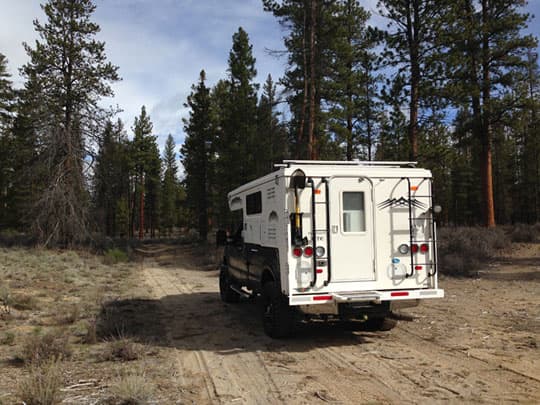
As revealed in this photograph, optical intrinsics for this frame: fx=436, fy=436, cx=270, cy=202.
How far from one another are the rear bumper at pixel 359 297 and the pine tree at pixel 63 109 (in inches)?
739

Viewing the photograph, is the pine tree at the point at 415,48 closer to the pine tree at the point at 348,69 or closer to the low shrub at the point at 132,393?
the pine tree at the point at 348,69

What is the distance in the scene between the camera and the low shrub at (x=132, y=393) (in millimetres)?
4445

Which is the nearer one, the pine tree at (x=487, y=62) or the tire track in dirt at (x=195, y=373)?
the tire track in dirt at (x=195, y=373)

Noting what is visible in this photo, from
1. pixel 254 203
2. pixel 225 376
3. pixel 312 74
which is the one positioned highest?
pixel 312 74

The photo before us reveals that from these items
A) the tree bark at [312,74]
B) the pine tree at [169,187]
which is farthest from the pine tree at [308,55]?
the pine tree at [169,187]

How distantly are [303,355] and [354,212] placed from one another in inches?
90.3

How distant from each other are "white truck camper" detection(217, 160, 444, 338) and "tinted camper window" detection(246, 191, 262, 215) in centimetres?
65

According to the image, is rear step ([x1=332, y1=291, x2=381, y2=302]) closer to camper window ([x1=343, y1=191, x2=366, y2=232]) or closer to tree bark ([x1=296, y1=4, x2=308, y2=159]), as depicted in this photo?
camper window ([x1=343, y1=191, x2=366, y2=232])

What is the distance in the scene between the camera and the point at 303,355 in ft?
20.9

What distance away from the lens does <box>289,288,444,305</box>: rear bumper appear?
635cm

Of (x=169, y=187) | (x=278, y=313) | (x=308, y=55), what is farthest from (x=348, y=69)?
(x=169, y=187)

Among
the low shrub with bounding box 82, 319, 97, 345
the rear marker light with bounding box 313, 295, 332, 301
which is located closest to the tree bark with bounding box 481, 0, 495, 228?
the rear marker light with bounding box 313, 295, 332, 301

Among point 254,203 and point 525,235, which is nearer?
point 254,203

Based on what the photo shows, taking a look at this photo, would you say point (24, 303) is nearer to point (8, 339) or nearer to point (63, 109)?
point (8, 339)
